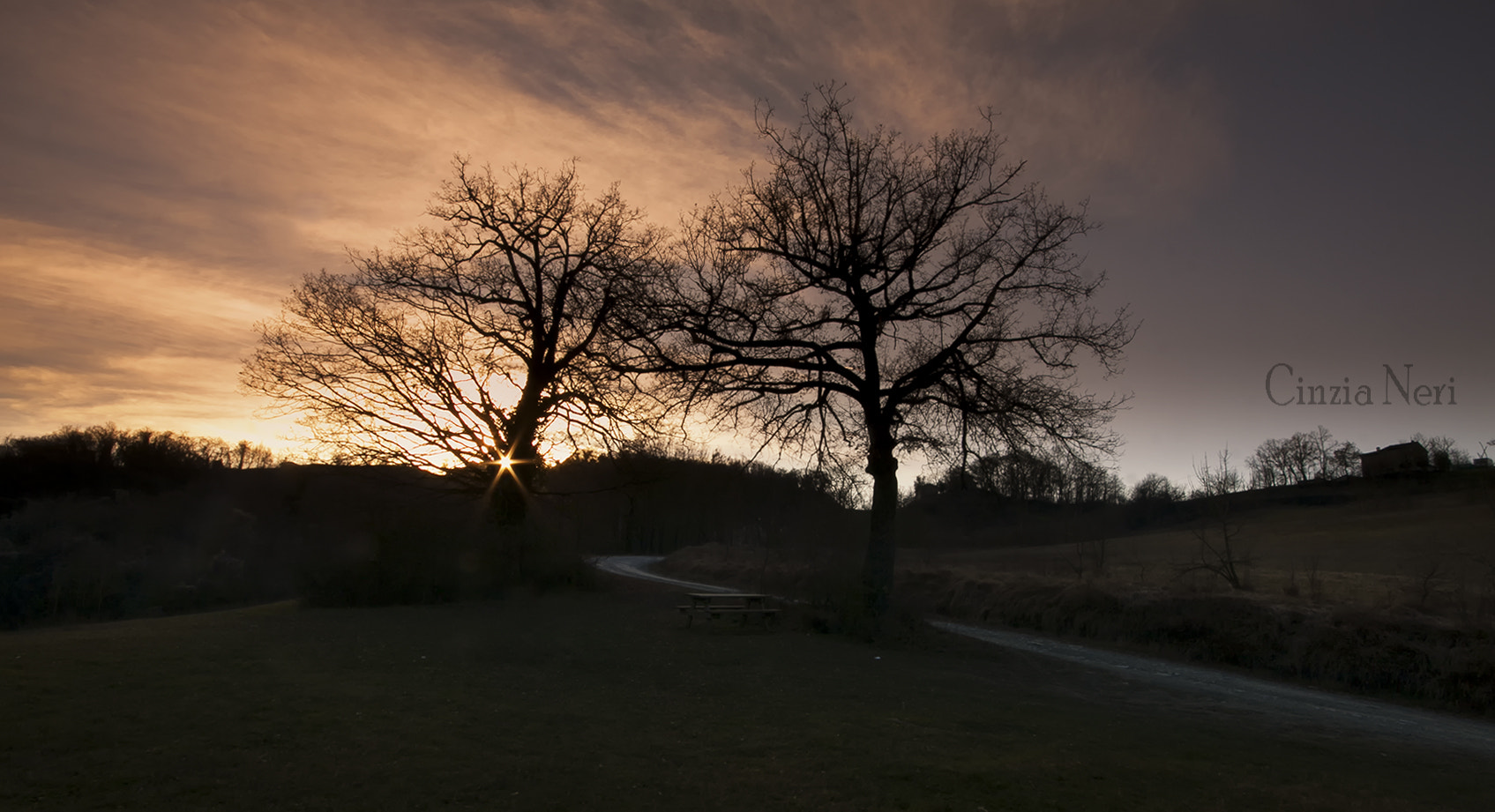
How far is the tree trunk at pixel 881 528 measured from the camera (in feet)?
55.8

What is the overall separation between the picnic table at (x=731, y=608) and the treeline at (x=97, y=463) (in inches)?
1461

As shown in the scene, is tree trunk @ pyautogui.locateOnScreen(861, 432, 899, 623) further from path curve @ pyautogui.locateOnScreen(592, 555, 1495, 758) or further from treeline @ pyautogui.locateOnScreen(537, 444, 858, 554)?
path curve @ pyautogui.locateOnScreen(592, 555, 1495, 758)

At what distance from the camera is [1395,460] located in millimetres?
58812

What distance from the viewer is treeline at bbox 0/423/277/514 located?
→ 49.3 m

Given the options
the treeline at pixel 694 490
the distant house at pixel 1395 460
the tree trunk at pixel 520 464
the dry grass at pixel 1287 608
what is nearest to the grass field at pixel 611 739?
the dry grass at pixel 1287 608

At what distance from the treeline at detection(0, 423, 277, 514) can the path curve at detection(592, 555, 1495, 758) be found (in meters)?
45.1

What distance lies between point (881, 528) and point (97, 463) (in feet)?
192

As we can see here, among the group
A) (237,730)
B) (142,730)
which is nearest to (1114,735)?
(237,730)

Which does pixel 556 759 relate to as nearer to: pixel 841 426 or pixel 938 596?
pixel 841 426

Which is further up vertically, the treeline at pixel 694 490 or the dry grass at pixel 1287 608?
the treeline at pixel 694 490

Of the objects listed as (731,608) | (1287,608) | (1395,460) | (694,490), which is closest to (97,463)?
(694,490)

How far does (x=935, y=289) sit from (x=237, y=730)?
14262 millimetres

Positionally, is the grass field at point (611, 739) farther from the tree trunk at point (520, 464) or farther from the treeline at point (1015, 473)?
the tree trunk at point (520, 464)

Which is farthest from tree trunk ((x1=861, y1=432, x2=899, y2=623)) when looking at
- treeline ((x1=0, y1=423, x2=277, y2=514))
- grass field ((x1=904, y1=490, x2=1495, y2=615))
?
treeline ((x1=0, y1=423, x2=277, y2=514))
